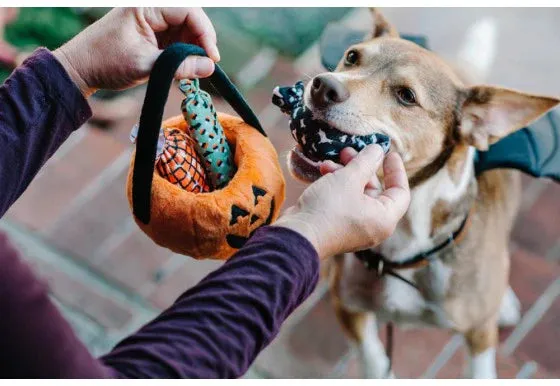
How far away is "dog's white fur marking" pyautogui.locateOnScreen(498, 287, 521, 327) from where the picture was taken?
76.0 inches

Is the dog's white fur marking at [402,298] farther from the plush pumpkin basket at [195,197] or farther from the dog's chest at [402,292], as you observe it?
the plush pumpkin basket at [195,197]

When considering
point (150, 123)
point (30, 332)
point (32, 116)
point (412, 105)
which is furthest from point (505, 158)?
point (30, 332)

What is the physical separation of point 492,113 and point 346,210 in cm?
48

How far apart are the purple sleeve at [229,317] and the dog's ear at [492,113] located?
0.57m

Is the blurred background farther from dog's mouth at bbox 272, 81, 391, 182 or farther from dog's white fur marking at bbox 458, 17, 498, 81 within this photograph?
dog's mouth at bbox 272, 81, 391, 182

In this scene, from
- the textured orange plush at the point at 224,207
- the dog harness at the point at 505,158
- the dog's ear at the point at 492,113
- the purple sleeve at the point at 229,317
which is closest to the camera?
the purple sleeve at the point at 229,317

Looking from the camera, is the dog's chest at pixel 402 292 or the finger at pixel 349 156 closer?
the finger at pixel 349 156

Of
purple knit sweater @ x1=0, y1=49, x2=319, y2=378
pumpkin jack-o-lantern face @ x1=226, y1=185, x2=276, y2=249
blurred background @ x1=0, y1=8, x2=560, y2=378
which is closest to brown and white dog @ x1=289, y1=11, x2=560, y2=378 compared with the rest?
pumpkin jack-o-lantern face @ x1=226, y1=185, x2=276, y2=249

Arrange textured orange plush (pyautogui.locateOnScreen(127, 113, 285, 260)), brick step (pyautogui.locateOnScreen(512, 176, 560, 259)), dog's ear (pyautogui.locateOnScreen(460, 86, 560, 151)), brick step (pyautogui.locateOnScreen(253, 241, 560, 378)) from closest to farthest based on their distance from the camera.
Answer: textured orange plush (pyautogui.locateOnScreen(127, 113, 285, 260)) < dog's ear (pyautogui.locateOnScreen(460, 86, 560, 151)) < brick step (pyautogui.locateOnScreen(253, 241, 560, 378)) < brick step (pyautogui.locateOnScreen(512, 176, 560, 259))

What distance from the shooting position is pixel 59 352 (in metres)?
0.70

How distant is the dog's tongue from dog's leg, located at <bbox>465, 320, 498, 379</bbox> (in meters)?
0.71

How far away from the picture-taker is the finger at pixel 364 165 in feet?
3.17

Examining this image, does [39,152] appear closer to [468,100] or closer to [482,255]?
[468,100]

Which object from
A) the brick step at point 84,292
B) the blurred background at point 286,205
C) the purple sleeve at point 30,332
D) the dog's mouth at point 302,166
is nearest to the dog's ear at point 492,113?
the dog's mouth at point 302,166
